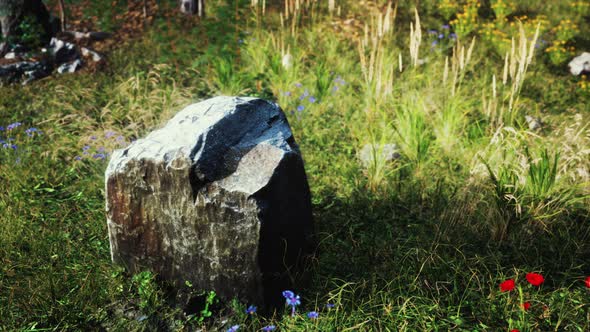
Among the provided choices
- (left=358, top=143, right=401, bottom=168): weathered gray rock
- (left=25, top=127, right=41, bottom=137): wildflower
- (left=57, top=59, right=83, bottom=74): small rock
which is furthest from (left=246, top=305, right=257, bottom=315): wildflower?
(left=57, top=59, right=83, bottom=74): small rock

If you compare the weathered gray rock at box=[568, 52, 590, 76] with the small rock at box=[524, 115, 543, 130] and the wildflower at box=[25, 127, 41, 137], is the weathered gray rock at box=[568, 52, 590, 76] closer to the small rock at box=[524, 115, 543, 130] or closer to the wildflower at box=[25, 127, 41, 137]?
the small rock at box=[524, 115, 543, 130]

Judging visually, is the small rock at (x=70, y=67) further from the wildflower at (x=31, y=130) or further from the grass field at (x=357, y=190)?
the wildflower at (x=31, y=130)

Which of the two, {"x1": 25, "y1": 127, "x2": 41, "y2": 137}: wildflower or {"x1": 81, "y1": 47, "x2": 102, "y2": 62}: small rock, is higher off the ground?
{"x1": 81, "y1": 47, "x2": 102, "y2": 62}: small rock

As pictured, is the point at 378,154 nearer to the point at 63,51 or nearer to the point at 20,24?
the point at 63,51

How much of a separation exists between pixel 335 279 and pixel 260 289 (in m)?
0.51

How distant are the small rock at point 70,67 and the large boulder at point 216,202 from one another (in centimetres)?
392

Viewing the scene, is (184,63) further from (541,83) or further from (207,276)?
(541,83)

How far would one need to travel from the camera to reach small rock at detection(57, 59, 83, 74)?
20.4ft

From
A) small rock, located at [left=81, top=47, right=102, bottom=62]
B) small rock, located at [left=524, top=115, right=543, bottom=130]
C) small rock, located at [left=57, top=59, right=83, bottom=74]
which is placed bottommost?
small rock, located at [left=524, top=115, right=543, bottom=130]

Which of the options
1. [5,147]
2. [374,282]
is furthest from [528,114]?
[5,147]

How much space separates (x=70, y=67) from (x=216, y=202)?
4.60 meters

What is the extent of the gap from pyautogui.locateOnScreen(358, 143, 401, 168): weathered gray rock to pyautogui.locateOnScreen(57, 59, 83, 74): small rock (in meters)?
4.05

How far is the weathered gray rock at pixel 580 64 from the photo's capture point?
632cm

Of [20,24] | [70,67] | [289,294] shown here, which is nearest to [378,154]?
[289,294]
